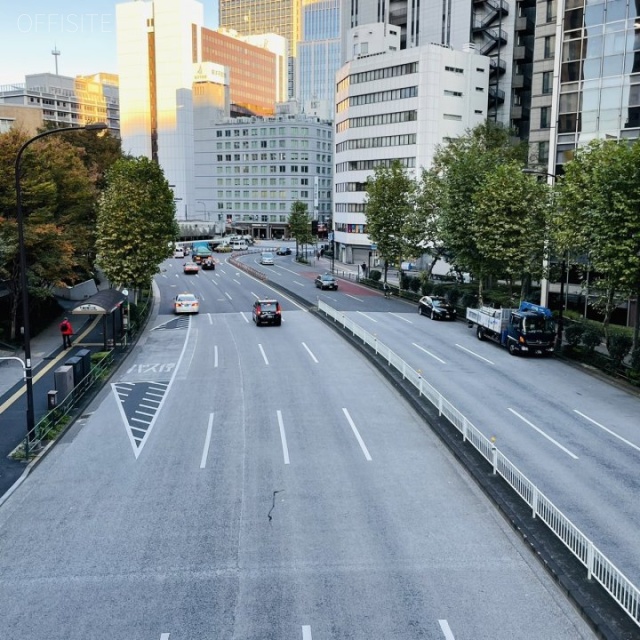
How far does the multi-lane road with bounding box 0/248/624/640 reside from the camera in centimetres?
1198

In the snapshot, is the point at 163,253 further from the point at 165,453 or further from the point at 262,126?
the point at 262,126

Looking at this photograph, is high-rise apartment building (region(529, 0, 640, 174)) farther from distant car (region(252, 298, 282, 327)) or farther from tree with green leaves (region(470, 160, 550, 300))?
distant car (region(252, 298, 282, 327))

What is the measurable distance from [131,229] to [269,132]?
4530 inches

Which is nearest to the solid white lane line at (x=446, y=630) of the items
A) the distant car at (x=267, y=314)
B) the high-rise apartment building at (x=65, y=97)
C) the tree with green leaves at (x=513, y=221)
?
the tree with green leaves at (x=513, y=221)

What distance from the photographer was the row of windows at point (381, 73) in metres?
88.4

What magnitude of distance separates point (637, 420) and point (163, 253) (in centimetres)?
3174

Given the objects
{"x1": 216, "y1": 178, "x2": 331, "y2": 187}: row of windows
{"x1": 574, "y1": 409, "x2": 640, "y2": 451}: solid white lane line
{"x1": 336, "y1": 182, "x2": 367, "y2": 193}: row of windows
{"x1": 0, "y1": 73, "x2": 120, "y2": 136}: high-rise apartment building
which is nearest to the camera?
{"x1": 574, "y1": 409, "x2": 640, "y2": 451}: solid white lane line

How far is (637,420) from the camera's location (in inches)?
955

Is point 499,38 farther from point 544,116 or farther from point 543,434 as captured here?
point 543,434

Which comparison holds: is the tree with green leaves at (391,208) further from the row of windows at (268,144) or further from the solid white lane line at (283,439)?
the row of windows at (268,144)

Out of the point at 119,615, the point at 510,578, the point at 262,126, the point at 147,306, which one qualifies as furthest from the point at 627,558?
the point at 262,126

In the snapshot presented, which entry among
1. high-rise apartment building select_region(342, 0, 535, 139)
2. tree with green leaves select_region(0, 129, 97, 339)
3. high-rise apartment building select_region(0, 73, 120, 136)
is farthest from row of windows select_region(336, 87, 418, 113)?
high-rise apartment building select_region(0, 73, 120, 136)

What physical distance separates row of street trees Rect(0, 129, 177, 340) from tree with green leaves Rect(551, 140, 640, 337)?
1035 inches

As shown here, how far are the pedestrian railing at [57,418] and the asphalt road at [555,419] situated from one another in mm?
14705
